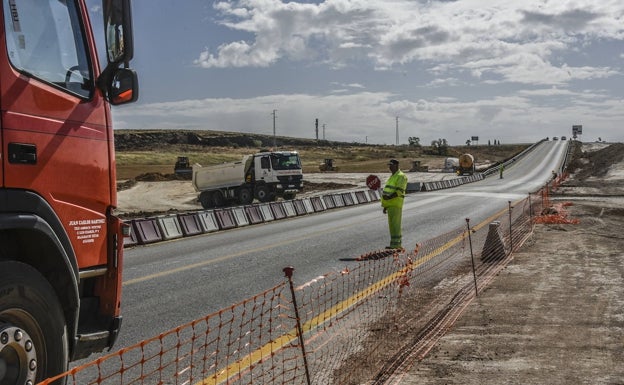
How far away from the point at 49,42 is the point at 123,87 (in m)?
0.54

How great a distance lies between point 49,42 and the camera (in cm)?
432

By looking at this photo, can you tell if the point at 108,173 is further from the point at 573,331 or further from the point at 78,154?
the point at 573,331

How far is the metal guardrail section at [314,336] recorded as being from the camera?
19.4 ft

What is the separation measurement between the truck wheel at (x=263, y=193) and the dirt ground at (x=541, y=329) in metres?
23.1

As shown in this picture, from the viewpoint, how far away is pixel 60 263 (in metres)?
4.13

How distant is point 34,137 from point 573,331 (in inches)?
232

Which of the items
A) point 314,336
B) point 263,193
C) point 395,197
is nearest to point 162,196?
point 263,193

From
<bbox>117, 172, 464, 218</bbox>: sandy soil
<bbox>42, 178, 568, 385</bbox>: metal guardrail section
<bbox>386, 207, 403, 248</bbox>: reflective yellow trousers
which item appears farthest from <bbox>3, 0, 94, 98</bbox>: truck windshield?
<bbox>117, 172, 464, 218</bbox>: sandy soil

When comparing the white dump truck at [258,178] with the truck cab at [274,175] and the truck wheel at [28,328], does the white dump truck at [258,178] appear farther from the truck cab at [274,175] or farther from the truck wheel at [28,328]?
the truck wheel at [28,328]

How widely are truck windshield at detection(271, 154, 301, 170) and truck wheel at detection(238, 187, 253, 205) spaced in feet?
7.04

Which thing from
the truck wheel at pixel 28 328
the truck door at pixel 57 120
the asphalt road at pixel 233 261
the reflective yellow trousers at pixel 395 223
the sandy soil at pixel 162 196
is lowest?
the sandy soil at pixel 162 196

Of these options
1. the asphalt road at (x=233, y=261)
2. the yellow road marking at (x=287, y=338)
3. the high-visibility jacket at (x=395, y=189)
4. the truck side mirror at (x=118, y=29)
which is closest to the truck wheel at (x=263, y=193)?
the asphalt road at (x=233, y=261)

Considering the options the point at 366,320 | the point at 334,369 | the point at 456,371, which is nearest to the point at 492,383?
the point at 456,371

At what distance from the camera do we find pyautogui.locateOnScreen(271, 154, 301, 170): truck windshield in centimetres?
3634
